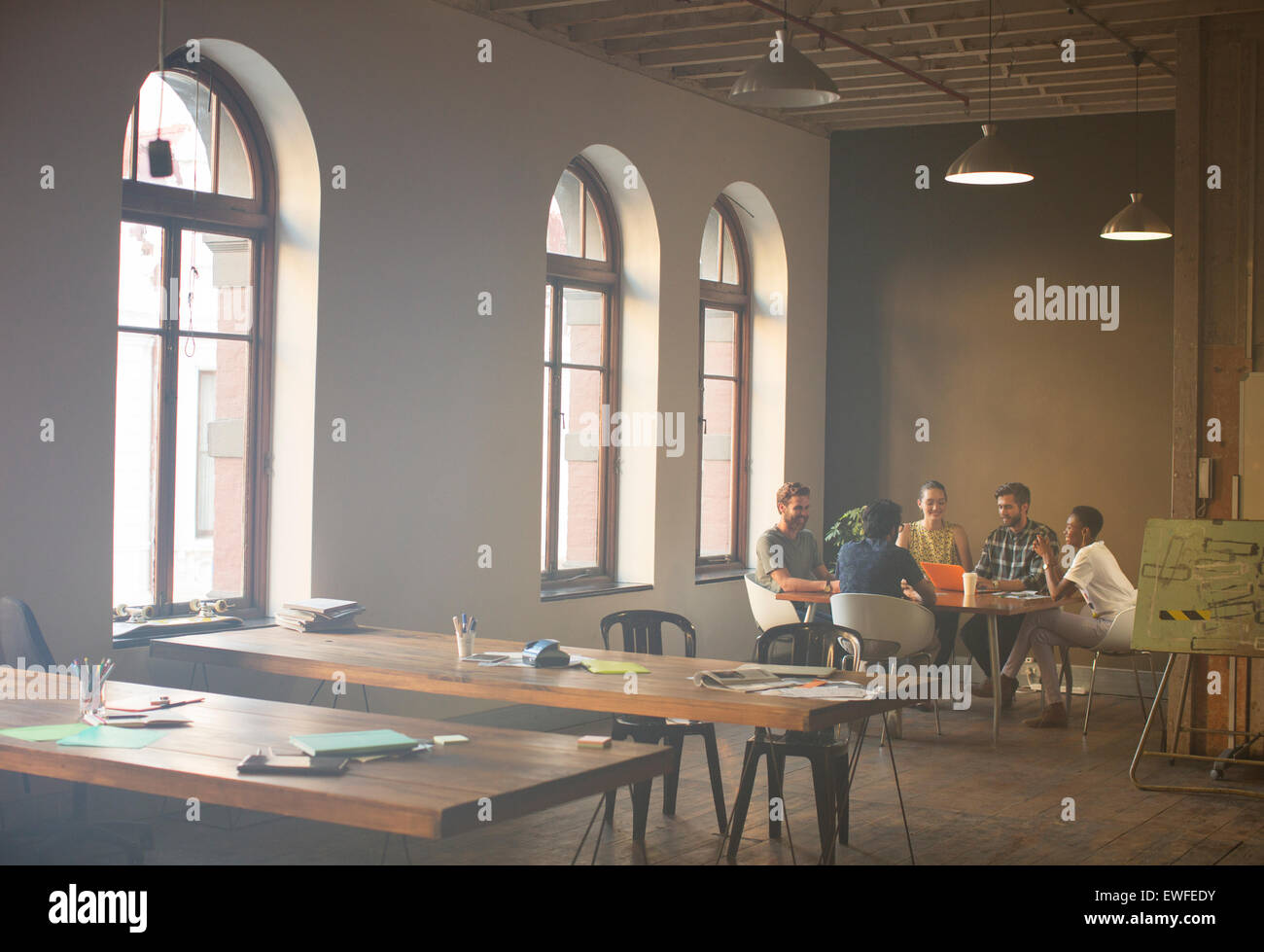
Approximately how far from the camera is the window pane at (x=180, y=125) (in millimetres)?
5773

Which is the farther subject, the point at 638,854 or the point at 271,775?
the point at 638,854

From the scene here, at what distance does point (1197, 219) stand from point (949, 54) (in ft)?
7.06

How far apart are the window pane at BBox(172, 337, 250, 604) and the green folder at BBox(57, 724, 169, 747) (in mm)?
2364

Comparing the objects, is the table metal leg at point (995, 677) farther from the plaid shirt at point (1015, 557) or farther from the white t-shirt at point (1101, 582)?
the plaid shirt at point (1015, 557)

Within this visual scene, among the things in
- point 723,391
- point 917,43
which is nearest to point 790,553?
point 723,391

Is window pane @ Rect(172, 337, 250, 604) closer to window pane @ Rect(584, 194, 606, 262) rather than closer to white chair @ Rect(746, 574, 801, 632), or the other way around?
window pane @ Rect(584, 194, 606, 262)

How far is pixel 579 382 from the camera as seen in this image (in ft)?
27.9

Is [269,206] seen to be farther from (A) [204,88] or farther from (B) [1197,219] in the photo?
(B) [1197,219]

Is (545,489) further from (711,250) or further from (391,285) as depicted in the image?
(711,250)

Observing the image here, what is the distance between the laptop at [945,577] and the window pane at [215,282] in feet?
13.9

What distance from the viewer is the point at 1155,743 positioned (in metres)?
7.43

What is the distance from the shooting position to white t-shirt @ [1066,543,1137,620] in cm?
760

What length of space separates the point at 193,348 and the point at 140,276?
0.41 m
